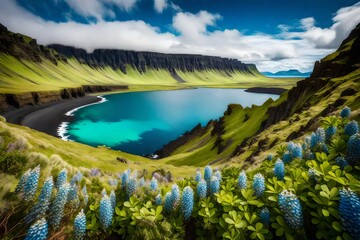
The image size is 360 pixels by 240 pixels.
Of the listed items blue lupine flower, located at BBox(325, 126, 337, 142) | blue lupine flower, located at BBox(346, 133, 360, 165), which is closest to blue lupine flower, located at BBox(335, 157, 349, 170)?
blue lupine flower, located at BBox(346, 133, 360, 165)

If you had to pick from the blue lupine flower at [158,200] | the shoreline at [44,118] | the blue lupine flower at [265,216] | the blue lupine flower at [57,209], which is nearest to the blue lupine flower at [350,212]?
the blue lupine flower at [265,216]

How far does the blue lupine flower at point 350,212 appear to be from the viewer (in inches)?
159

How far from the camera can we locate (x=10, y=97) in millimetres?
144625

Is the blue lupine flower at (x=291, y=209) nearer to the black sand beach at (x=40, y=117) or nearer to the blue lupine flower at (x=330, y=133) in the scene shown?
the blue lupine flower at (x=330, y=133)

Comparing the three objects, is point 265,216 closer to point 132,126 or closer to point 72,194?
point 72,194

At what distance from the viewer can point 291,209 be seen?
15.4ft

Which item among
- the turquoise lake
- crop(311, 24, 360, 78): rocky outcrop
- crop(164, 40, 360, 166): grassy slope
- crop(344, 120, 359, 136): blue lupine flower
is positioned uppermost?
crop(344, 120, 359, 136): blue lupine flower

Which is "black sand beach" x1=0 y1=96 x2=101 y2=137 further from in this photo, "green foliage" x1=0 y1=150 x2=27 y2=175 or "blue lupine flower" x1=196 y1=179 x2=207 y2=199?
"blue lupine flower" x1=196 y1=179 x2=207 y2=199

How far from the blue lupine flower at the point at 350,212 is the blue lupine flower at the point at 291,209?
0.71 metres

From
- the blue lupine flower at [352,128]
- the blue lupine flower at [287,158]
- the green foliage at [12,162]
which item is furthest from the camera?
the blue lupine flower at [287,158]

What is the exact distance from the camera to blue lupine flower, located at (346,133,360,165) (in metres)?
5.77

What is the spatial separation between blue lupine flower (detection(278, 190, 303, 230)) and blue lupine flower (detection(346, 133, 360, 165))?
2256mm

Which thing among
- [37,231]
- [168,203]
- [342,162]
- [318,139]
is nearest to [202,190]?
[168,203]

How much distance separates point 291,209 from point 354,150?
8.35 feet
